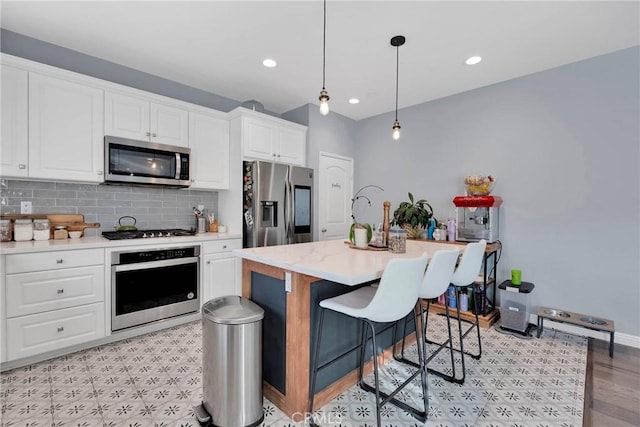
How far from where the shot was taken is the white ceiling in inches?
86.4

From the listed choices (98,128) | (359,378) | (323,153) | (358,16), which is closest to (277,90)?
(323,153)

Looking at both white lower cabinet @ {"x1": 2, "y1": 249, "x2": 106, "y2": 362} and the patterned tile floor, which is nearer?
the patterned tile floor

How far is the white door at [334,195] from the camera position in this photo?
4386 millimetres

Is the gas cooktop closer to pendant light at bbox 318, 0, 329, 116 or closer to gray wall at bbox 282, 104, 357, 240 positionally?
gray wall at bbox 282, 104, 357, 240

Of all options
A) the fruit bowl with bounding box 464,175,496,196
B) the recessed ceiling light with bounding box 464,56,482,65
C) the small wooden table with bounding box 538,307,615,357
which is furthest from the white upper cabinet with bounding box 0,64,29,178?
the small wooden table with bounding box 538,307,615,357

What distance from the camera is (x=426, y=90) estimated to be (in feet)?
12.1

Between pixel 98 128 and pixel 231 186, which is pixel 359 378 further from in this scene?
pixel 98 128

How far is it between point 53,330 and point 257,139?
265cm

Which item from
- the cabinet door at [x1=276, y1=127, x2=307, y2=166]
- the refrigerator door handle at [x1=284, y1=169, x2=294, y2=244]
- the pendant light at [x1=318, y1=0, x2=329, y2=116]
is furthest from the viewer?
the cabinet door at [x1=276, y1=127, x2=307, y2=166]

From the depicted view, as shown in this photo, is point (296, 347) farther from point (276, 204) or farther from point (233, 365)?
point (276, 204)

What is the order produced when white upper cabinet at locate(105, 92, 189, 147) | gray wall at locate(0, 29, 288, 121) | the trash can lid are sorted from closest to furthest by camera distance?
the trash can lid < gray wall at locate(0, 29, 288, 121) < white upper cabinet at locate(105, 92, 189, 147)

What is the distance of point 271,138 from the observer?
380cm

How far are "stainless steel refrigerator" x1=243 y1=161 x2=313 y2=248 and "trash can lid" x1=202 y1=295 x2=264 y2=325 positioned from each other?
1.69m

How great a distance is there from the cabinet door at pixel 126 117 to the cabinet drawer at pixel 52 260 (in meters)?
1.16
